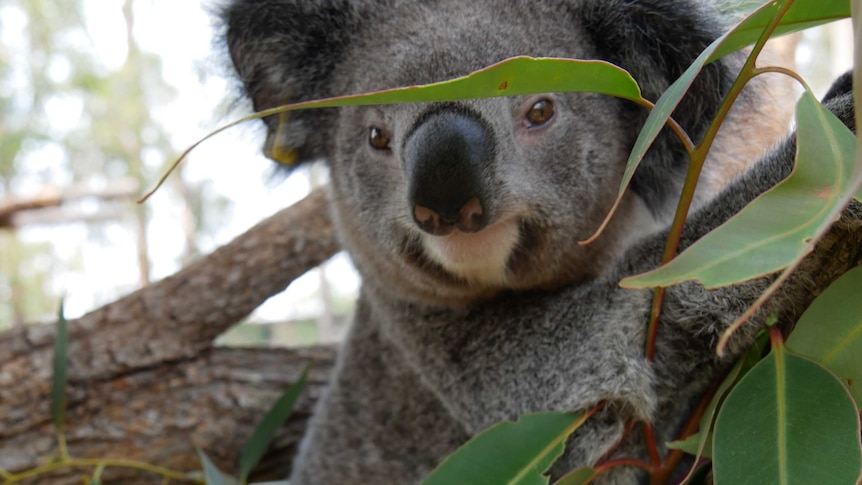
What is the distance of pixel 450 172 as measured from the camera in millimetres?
1352

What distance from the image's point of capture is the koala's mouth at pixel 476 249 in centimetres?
157

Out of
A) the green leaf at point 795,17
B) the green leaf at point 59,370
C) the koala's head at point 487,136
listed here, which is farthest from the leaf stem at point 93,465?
the green leaf at point 795,17

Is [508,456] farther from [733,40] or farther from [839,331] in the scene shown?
[733,40]

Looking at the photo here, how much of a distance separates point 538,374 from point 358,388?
1.09 m

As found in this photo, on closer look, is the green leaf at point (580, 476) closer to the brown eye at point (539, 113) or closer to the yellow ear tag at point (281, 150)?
the brown eye at point (539, 113)

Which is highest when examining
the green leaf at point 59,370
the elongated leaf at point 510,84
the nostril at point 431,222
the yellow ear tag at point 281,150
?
the elongated leaf at point 510,84

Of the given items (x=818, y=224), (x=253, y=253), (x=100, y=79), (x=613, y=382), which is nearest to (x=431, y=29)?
(x=613, y=382)

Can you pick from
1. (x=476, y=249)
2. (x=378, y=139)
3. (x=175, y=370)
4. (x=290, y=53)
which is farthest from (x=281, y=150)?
(x=175, y=370)

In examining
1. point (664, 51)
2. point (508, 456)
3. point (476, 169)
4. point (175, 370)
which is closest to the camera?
point (508, 456)

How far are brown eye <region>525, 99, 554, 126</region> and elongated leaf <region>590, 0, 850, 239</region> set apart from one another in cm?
Answer: 57

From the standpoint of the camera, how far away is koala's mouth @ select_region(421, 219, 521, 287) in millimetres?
1568

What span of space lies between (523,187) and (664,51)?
1.66ft

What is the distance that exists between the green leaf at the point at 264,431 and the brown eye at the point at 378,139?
4.20ft

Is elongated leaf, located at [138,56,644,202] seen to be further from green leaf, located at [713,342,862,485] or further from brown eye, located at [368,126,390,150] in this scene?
brown eye, located at [368,126,390,150]
